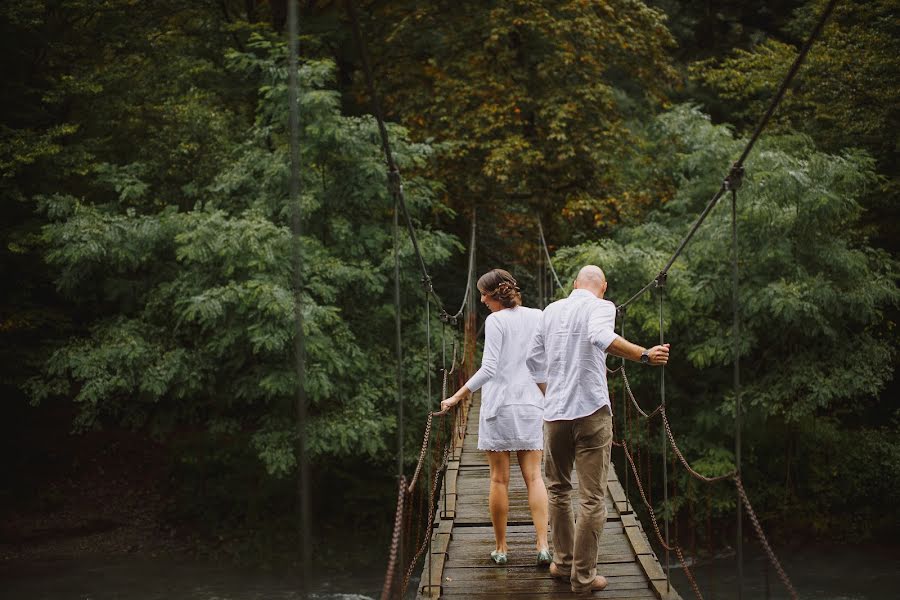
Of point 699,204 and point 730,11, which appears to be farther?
point 730,11

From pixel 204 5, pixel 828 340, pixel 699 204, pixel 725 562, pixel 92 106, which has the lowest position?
pixel 725 562

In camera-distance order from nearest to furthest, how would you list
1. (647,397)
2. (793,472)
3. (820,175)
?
(820,175), (647,397), (793,472)

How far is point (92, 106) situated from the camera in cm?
753

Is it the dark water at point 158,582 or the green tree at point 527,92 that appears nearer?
the dark water at point 158,582

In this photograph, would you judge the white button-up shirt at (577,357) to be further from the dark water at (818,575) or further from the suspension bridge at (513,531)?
the dark water at (818,575)

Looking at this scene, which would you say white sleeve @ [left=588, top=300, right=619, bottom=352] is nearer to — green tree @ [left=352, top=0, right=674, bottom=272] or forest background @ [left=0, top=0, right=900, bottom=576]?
forest background @ [left=0, top=0, right=900, bottom=576]

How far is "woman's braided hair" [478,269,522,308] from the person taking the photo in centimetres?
253

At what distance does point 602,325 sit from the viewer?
2191 millimetres

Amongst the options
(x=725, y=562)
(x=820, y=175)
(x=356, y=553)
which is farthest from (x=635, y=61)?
(x=356, y=553)

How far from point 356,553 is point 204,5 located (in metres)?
6.18

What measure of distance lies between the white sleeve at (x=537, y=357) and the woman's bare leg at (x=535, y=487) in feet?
0.78

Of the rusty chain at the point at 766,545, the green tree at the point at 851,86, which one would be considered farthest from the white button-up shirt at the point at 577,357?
the green tree at the point at 851,86

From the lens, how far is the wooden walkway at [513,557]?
7.93 ft

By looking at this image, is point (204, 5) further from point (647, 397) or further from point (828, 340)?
point (828, 340)
